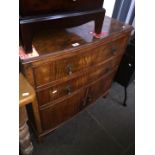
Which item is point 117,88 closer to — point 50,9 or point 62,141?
point 62,141

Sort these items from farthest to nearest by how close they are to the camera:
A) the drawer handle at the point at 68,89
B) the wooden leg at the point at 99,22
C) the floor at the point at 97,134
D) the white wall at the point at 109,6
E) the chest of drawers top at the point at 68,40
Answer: the white wall at the point at 109,6 → the floor at the point at 97,134 → the drawer handle at the point at 68,89 → the wooden leg at the point at 99,22 → the chest of drawers top at the point at 68,40

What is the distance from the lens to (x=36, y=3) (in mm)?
604

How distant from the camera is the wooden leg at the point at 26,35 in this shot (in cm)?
64

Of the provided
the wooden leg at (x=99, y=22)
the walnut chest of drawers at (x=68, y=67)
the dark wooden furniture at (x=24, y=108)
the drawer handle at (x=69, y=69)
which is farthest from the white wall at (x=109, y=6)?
the dark wooden furniture at (x=24, y=108)

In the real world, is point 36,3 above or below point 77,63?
above

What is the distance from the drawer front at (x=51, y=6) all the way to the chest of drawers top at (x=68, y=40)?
176 mm

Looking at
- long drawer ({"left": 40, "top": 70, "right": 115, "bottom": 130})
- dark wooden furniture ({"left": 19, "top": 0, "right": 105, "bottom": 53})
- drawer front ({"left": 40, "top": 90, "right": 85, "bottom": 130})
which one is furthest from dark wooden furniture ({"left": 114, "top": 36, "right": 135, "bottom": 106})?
dark wooden furniture ({"left": 19, "top": 0, "right": 105, "bottom": 53})

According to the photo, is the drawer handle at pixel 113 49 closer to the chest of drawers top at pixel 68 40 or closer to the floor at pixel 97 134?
the chest of drawers top at pixel 68 40

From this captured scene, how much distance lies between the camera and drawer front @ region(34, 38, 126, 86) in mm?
801

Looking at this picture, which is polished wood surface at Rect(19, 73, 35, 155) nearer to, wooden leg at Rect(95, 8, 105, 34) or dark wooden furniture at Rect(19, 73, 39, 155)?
dark wooden furniture at Rect(19, 73, 39, 155)

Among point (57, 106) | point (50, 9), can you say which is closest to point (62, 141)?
point (57, 106)

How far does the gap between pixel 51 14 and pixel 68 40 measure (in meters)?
0.21
